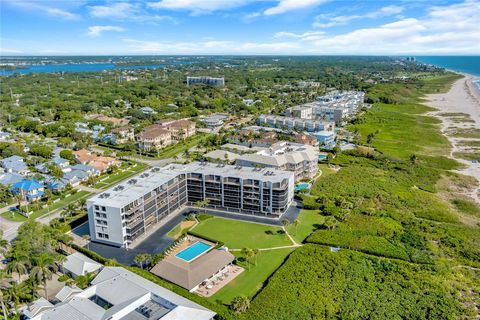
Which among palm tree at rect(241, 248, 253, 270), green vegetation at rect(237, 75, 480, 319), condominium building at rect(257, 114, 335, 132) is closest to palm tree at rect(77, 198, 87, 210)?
palm tree at rect(241, 248, 253, 270)

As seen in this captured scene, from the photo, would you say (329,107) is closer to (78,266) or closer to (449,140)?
(449,140)

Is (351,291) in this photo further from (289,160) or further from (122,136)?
(122,136)

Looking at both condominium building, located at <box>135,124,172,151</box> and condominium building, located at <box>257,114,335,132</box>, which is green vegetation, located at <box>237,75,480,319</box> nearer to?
condominium building, located at <box>257,114,335,132</box>

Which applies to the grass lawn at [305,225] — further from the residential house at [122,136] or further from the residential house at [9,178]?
the residential house at [122,136]

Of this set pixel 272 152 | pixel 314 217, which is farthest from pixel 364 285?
pixel 272 152

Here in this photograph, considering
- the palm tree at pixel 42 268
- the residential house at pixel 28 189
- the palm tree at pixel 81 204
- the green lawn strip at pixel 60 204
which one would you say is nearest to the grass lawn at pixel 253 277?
the palm tree at pixel 42 268

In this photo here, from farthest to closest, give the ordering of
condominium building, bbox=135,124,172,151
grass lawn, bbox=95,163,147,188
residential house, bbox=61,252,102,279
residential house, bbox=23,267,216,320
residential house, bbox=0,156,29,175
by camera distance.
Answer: condominium building, bbox=135,124,172,151
residential house, bbox=0,156,29,175
grass lawn, bbox=95,163,147,188
residential house, bbox=61,252,102,279
residential house, bbox=23,267,216,320
